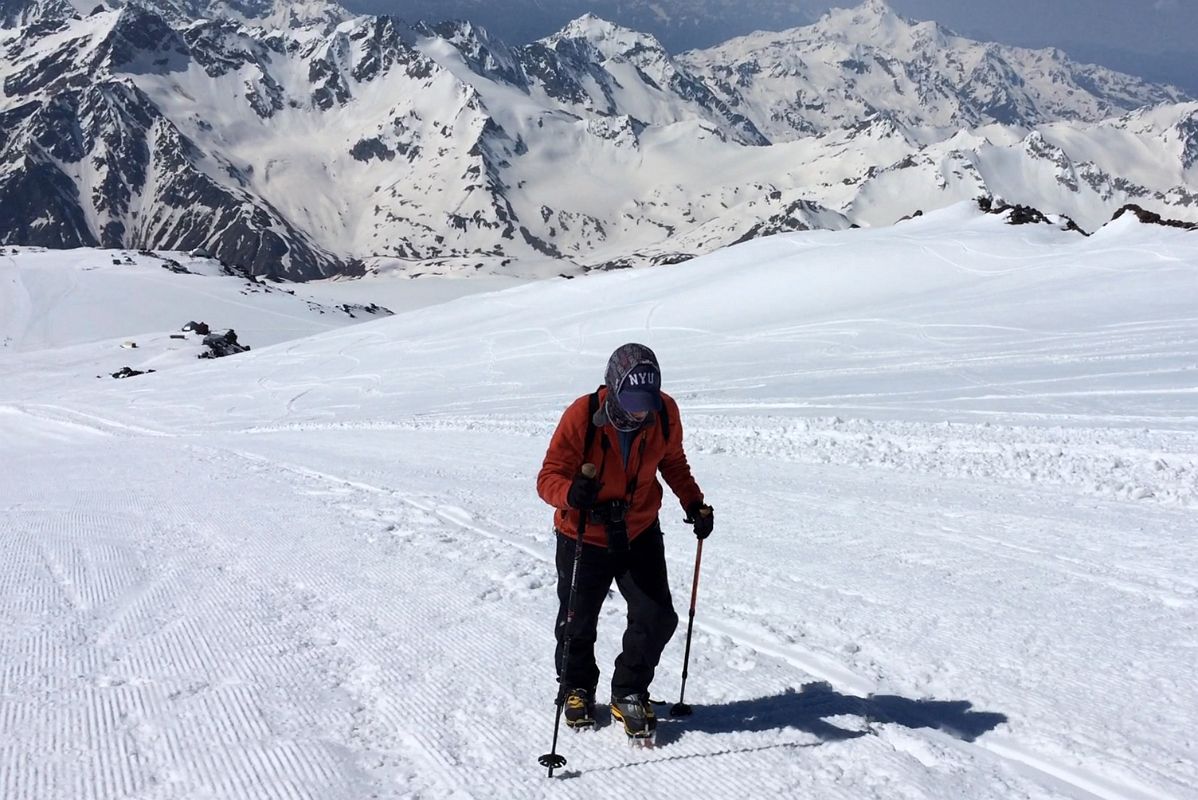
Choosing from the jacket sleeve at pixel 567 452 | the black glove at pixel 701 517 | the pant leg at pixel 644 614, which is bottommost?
→ the pant leg at pixel 644 614

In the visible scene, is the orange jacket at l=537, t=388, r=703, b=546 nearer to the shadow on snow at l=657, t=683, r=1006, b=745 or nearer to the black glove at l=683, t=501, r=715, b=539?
the black glove at l=683, t=501, r=715, b=539

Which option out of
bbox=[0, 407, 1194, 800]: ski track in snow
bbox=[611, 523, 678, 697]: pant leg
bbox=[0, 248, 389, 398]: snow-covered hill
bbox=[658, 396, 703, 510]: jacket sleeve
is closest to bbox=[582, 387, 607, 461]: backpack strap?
bbox=[658, 396, 703, 510]: jacket sleeve

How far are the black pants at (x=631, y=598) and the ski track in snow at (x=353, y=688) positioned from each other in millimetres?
456

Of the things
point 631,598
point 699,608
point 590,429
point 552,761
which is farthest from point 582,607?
point 699,608

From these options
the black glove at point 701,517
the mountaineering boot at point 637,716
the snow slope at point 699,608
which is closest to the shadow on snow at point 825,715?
the snow slope at point 699,608

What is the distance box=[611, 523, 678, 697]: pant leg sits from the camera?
210 inches

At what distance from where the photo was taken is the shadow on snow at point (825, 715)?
542cm

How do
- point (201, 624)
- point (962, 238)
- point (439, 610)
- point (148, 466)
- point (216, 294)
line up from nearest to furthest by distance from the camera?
point (201, 624) < point (439, 610) < point (148, 466) < point (962, 238) < point (216, 294)

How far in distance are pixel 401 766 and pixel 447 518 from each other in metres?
6.14

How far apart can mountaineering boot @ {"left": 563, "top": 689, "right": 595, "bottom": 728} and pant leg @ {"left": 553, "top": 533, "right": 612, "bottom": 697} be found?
2.3 inches

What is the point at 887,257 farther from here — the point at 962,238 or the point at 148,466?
the point at 148,466

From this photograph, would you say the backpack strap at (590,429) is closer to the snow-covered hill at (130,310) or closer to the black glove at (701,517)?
the black glove at (701,517)

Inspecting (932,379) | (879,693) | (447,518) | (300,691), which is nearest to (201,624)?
(300,691)

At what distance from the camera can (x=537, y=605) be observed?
304 inches
